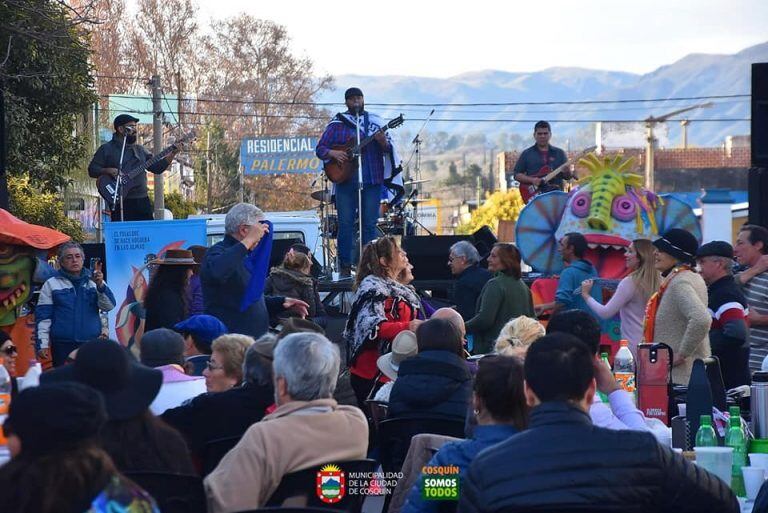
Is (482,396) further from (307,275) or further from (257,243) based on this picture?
(307,275)

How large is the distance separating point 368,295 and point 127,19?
4214cm

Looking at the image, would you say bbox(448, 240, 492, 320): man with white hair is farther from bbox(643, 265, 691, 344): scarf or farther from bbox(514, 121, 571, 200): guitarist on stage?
bbox(514, 121, 571, 200): guitarist on stage

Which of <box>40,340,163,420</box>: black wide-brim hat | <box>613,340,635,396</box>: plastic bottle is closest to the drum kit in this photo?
<box>613,340,635,396</box>: plastic bottle

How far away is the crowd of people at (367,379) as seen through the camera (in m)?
3.71

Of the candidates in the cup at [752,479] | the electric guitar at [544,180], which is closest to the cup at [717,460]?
the cup at [752,479]

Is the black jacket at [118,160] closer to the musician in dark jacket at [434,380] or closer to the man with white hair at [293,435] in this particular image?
the musician in dark jacket at [434,380]

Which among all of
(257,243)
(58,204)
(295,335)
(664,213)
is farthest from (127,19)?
(295,335)

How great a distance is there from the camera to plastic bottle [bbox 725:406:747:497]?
5145 mm

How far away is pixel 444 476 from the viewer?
4.61 m

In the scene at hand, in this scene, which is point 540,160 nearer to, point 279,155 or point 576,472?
point 576,472

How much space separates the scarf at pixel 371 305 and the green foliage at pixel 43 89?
23.3 feet

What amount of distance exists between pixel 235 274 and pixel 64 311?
77.6 inches

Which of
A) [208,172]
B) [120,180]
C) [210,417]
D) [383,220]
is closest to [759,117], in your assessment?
[210,417]

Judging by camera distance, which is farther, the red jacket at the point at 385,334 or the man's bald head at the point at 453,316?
the red jacket at the point at 385,334
